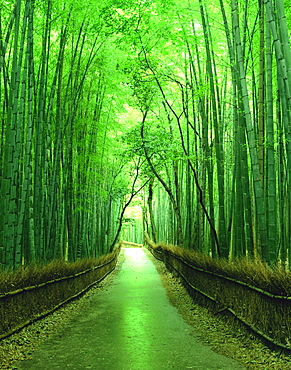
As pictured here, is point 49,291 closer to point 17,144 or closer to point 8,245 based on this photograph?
point 8,245

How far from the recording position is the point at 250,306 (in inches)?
142

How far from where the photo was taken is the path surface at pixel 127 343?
3.09 metres

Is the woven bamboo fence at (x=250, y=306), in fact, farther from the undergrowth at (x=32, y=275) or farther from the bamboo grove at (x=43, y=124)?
the bamboo grove at (x=43, y=124)

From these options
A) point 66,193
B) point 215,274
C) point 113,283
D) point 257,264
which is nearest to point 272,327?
point 257,264

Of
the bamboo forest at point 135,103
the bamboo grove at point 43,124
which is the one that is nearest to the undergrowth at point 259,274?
the bamboo forest at point 135,103

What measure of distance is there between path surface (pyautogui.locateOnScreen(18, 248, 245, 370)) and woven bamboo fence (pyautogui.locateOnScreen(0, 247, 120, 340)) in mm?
289

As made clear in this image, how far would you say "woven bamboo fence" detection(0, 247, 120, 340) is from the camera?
349 cm

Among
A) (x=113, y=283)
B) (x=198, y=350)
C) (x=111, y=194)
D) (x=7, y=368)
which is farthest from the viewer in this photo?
(x=111, y=194)

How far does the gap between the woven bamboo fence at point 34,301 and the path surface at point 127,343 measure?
0.95 ft

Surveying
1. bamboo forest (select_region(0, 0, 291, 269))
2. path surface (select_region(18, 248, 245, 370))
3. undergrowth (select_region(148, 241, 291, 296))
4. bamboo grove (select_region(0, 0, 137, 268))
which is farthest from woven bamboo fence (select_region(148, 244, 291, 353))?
bamboo grove (select_region(0, 0, 137, 268))

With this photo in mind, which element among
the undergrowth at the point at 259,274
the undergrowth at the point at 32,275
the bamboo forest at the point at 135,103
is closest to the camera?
the undergrowth at the point at 259,274

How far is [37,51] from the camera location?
6.36 m

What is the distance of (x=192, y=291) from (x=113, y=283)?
2.93 m

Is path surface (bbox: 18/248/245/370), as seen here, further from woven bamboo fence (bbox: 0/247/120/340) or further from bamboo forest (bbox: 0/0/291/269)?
bamboo forest (bbox: 0/0/291/269)
